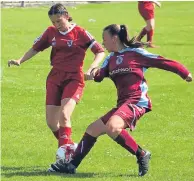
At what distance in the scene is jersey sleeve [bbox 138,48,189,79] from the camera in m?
8.85

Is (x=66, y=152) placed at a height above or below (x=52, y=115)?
below

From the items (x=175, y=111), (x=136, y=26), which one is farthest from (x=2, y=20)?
(x=175, y=111)

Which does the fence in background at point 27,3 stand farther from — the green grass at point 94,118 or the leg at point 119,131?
the leg at point 119,131

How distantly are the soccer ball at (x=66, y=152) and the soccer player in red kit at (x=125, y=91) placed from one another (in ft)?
0.18

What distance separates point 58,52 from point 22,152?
1551 mm

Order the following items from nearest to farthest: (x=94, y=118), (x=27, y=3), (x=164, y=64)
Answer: (x=164, y=64), (x=94, y=118), (x=27, y=3)

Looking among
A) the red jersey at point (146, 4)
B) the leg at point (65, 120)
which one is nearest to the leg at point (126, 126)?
the leg at point (65, 120)

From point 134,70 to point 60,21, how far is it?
4.13 ft

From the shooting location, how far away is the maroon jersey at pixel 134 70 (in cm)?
891

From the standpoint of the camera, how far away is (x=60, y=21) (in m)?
9.54

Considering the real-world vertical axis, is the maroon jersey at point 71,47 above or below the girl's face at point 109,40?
below

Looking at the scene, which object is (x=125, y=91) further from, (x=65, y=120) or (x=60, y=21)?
(x=60, y=21)

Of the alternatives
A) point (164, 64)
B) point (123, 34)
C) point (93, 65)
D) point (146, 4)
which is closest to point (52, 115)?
point (93, 65)

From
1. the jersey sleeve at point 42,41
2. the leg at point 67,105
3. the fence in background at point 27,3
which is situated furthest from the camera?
the fence in background at point 27,3
